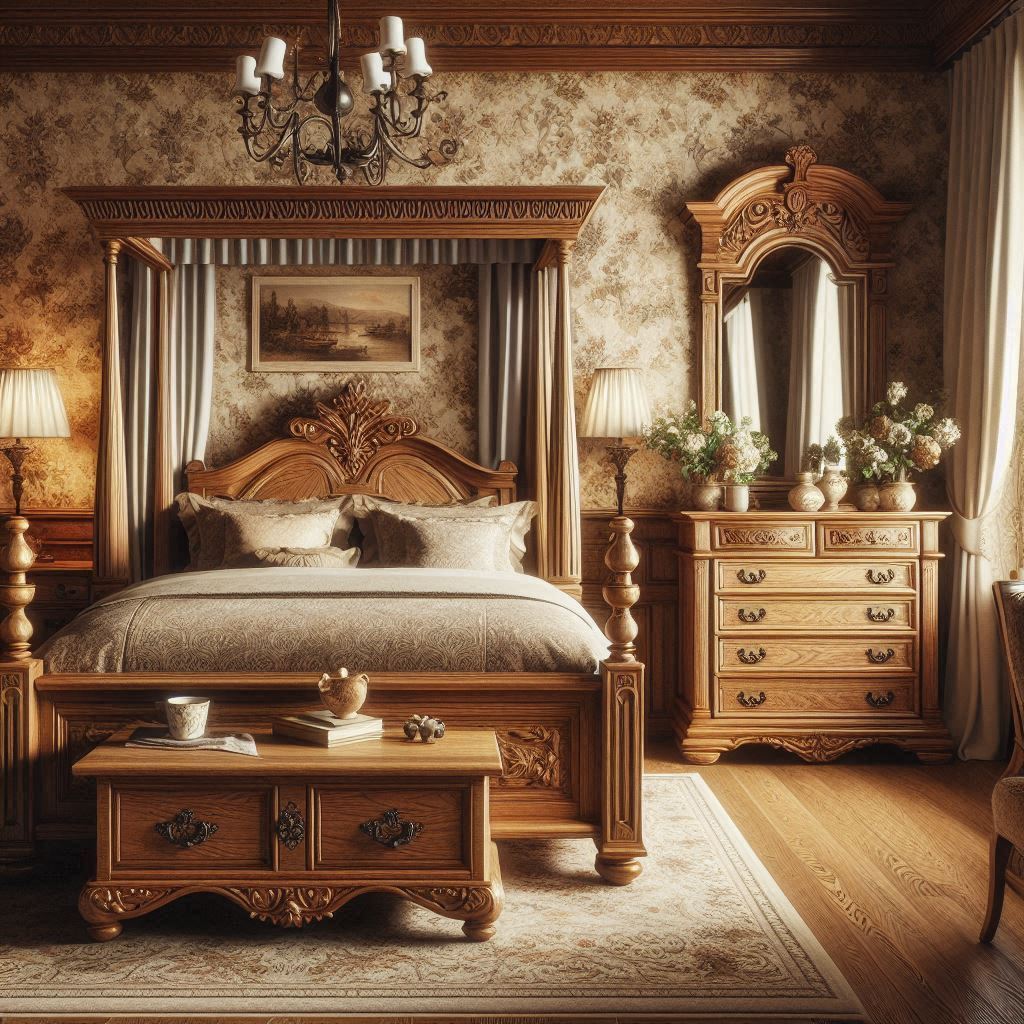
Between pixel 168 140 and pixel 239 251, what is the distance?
75 cm

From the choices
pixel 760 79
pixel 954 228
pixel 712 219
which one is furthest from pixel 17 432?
pixel 954 228

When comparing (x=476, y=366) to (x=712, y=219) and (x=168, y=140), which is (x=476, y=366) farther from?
(x=168, y=140)

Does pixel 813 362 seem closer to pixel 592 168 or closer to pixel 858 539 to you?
pixel 858 539

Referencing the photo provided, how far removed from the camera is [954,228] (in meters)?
4.79

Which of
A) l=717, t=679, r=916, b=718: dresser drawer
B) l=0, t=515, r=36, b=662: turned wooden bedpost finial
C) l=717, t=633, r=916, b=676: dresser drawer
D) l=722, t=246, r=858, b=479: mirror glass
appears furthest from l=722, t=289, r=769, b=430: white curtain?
l=0, t=515, r=36, b=662: turned wooden bedpost finial

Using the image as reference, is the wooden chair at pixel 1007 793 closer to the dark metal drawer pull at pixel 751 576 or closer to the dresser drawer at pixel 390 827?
the dresser drawer at pixel 390 827

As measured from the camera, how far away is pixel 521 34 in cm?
499

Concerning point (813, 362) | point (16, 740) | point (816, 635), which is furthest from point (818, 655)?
point (16, 740)

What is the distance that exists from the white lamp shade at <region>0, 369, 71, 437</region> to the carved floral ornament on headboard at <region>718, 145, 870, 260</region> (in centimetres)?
329

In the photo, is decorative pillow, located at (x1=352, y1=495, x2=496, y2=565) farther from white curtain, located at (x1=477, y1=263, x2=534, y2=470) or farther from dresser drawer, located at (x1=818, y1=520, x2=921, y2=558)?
dresser drawer, located at (x1=818, y1=520, x2=921, y2=558)

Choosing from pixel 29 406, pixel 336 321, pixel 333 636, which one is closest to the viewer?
pixel 333 636

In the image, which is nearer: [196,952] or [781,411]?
[196,952]

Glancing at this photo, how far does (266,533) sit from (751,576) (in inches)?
85.5

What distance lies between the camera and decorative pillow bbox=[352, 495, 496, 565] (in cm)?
465
